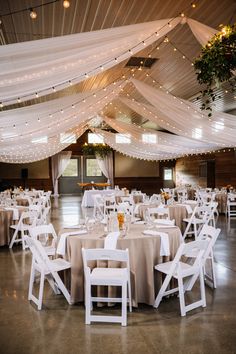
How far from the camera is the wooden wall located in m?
15.7

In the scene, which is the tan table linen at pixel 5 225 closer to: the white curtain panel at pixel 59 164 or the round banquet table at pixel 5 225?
the round banquet table at pixel 5 225

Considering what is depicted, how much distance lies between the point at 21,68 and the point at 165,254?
99.5 inches

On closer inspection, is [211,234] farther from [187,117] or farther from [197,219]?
[187,117]

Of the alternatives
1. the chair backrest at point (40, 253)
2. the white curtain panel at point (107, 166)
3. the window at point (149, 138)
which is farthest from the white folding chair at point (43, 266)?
the white curtain panel at point (107, 166)

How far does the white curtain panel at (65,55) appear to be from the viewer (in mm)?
3396

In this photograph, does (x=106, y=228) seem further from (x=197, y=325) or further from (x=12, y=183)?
(x=12, y=183)

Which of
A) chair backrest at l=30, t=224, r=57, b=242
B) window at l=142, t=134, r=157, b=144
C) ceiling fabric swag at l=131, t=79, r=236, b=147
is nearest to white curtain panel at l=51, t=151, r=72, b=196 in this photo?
window at l=142, t=134, r=157, b=144

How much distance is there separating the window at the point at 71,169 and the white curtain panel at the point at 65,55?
17.2 metres

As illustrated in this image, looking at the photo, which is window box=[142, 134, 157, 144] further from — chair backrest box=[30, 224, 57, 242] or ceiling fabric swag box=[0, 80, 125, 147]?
chair backrest box=[30, 224, 57, 242]

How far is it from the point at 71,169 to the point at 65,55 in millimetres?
18106

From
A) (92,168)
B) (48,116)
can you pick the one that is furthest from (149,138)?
(92,168)

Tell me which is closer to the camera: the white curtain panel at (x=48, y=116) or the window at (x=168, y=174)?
the white curtain panel at (x=48, y=116)

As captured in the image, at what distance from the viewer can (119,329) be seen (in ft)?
11.1

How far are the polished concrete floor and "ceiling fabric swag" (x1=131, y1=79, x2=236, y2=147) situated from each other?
3.74m
